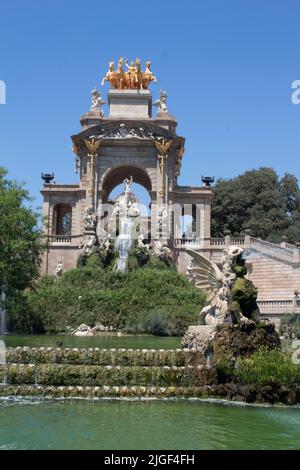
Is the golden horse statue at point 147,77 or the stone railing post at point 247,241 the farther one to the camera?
the golden horse statue at point 147,77

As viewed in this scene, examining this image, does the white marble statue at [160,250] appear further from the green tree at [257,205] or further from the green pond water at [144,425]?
the green pond water at [144,425]

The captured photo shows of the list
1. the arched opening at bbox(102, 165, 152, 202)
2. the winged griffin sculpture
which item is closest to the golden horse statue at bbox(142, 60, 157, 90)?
the arched opening at bbox(102, 165, 152, 202)

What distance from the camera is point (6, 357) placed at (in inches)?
674

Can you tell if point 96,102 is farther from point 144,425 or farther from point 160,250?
point 144,425

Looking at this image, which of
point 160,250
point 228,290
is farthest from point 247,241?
point 228,290

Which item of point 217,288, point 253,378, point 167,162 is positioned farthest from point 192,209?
point 253,378

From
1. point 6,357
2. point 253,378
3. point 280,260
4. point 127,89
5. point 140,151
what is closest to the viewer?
point 253,378

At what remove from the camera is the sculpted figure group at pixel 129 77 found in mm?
48312

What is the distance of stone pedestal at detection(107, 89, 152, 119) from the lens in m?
47.6

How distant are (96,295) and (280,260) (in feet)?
42.5

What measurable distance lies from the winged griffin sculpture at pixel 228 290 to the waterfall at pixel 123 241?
2009cm

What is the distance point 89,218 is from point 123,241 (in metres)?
4.31

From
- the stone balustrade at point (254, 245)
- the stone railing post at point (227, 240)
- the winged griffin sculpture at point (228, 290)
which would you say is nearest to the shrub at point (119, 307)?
the stone balustrade at point (254, 245)

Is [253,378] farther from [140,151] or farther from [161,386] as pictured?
[140,151]
